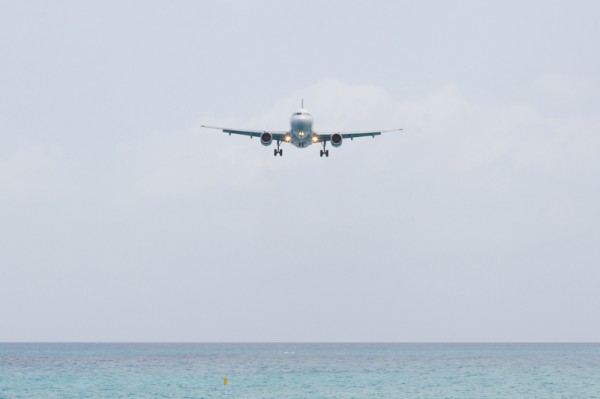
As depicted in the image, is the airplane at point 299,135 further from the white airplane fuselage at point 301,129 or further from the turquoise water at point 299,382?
the turquoise water at point 299,382

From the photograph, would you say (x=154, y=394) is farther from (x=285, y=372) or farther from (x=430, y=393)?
(x=285, y=372)

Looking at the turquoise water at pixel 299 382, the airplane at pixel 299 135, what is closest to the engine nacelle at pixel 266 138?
the airplane at pixel 299 135

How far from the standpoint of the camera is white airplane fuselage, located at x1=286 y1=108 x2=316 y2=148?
276 feet

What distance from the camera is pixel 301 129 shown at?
3314 inches

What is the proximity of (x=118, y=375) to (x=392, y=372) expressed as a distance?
47890mm

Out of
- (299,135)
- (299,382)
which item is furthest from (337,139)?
(299,382)

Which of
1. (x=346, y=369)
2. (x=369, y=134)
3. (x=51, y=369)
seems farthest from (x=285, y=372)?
(x=369, y=134)

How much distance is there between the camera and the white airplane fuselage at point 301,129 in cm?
8425

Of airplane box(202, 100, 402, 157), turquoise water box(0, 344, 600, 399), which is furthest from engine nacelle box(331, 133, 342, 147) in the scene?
turquoise water box(0, 344, 600, 399)

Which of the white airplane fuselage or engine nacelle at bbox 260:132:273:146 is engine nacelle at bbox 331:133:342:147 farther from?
engine nacelle at bbox 260:132:273:146

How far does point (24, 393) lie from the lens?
104250 millimetres

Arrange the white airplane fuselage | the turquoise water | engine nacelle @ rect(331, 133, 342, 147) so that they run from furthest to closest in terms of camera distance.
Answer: the turquoise water, engine nacelle @ rect(331, 133, 342, 147), the white airplane fuselage

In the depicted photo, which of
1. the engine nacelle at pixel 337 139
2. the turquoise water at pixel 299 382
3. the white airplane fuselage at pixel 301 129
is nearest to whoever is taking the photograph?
the white airplane fuselage at pixel 301 129

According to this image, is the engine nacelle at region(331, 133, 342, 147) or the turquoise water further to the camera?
the turquoise water
